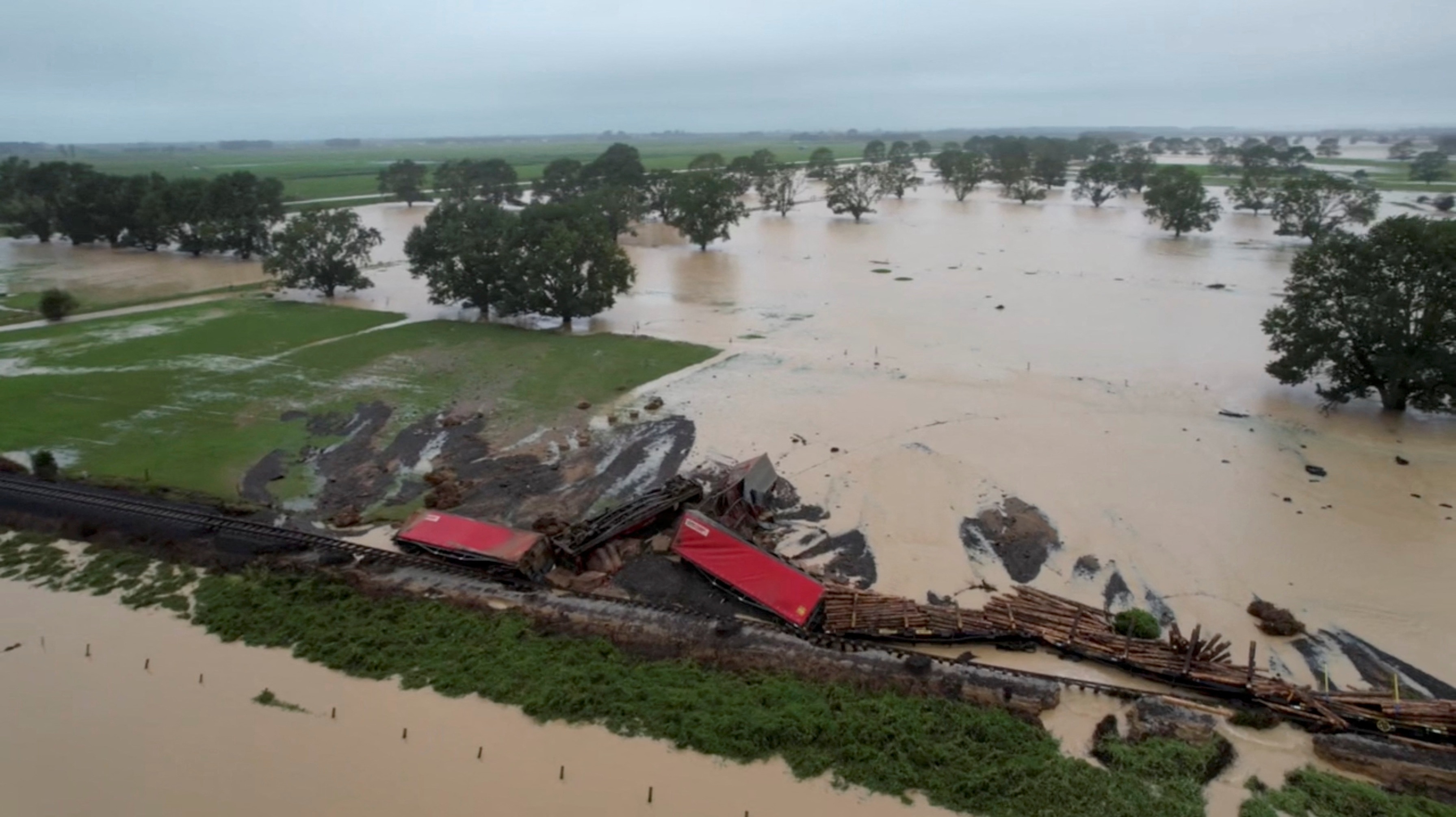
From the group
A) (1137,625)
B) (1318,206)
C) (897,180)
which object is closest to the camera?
(1137,625)

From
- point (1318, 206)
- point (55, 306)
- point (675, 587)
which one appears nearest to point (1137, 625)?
point (675, 587)

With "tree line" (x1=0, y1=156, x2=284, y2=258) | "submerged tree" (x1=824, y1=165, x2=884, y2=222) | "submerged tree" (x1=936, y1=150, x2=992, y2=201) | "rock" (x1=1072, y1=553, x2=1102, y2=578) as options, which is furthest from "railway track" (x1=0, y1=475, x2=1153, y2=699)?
"submerged tree" (x1=936, y1=150, x2=992, y2=201)

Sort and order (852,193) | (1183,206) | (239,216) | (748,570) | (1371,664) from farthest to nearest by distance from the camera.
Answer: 1. (852,193)
2. (1183,206)
3. (239,216)
4. (748,570)
5. (1371,664)

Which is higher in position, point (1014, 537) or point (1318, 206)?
point (1318, 206)

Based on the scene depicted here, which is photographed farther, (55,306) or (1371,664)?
(55,306)

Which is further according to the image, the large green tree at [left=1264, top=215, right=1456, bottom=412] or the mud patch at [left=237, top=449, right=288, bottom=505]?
the large green tree at [left=1264, top=215, right=1456, bottom=412]

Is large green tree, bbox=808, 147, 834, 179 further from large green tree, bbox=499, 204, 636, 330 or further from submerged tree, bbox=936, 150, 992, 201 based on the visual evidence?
large green tree, bbox=499, 204, 636, 330

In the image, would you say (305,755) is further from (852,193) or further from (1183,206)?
(852,193)
